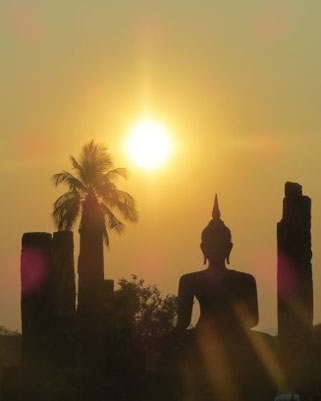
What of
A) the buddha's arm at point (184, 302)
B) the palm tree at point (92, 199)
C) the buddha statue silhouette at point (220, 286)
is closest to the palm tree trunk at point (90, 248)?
the palm tree at point (92, 199)

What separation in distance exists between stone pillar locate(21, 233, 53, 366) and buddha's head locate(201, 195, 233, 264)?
35.2ft

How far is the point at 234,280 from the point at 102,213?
30928 millimetres

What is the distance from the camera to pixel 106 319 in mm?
22672

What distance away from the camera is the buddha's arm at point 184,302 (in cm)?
1488

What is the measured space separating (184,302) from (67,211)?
31545 mm

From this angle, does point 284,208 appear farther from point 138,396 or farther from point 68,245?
point 138,396

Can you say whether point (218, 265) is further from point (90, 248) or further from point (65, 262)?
point (90, 248)

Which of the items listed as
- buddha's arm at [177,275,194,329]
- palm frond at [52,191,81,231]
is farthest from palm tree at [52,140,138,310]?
buddha's arm at [177,275,194,329]

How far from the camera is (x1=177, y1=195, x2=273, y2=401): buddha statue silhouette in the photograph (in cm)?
1391

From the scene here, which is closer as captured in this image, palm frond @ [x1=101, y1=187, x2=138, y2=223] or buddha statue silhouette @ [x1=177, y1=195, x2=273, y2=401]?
buddha statue silhouette @ [x1=177, y1=195, x2=273, y2=401]

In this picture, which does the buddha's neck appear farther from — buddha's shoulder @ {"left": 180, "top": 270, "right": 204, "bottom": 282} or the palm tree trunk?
the palm tree trunk

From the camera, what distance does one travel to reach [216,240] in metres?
14.8

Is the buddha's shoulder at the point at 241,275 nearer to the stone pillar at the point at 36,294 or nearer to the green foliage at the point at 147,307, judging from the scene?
the stone pillar at the point at 36,294

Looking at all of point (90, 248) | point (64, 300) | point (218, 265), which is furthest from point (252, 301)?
point (90, 248)
